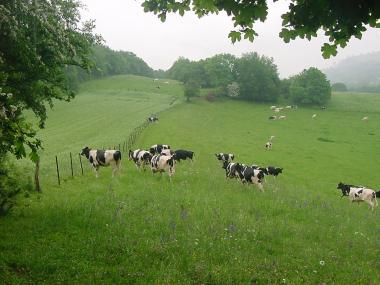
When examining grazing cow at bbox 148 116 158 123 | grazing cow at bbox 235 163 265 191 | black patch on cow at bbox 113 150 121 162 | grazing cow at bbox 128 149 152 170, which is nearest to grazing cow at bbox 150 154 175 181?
black patch on cow at bbox 113 150 121 162

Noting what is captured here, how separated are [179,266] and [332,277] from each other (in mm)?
4068

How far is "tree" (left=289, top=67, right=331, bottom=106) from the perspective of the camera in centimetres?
10238

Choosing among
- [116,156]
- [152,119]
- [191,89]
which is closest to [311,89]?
[191,89]

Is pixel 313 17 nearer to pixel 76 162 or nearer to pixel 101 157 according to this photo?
pixel 101 157

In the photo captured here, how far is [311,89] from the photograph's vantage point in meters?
103

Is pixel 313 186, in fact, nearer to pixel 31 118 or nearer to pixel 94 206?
pixel 94 206

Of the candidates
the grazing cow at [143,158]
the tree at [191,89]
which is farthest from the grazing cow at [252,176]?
the tree at [191,89]

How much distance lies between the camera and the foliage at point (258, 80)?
106500mm

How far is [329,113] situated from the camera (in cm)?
8919

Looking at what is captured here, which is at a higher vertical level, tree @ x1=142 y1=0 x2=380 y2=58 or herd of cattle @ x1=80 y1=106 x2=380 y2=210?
tree @ x1=142 y1=0 x2=380 y2=58

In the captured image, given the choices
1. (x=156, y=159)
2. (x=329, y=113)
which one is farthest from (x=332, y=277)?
(x=329, y=113)

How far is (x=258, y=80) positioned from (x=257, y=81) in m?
0.43

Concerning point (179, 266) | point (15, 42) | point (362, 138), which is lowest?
point (362, 138)

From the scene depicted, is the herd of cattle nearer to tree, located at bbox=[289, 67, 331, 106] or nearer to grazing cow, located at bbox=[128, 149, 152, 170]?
grazing cow, located at bbox=[128, 149, 152, 170]
